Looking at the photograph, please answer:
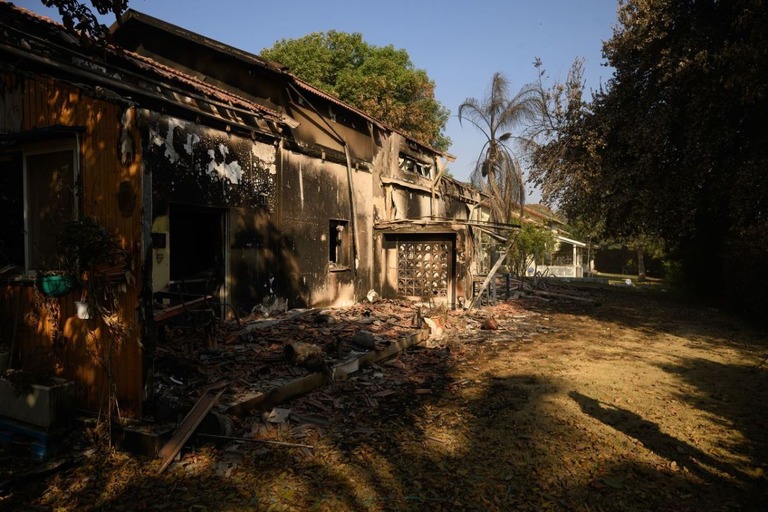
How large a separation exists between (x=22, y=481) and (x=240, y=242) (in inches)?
238

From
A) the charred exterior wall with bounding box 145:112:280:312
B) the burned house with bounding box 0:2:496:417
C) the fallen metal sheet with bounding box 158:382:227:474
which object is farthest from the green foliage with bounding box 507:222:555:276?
the fallen metal sheet with bounding box 158:382:227:474

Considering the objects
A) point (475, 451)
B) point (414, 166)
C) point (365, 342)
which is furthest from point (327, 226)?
point (475, 451)

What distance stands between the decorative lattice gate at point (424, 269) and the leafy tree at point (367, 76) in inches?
555

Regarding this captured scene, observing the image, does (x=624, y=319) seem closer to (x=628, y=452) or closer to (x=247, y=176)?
(x=628, y=452)

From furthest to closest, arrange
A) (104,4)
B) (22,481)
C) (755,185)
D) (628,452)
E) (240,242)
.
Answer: (755,185) → (240,242) → (628,452) → (104,4) → (22,481)

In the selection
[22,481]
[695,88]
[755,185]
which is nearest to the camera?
[22,481]

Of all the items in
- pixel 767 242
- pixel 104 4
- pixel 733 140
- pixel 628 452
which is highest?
pixel 733 140

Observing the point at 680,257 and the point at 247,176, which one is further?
the point at 680,257

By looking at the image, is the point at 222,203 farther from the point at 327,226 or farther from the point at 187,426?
the point at 187,426

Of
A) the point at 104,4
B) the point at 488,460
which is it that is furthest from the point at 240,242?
the point at 488,460

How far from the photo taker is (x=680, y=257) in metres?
20.4

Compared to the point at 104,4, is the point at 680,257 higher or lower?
lower

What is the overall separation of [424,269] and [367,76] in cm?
1704

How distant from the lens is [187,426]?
14.4ft
